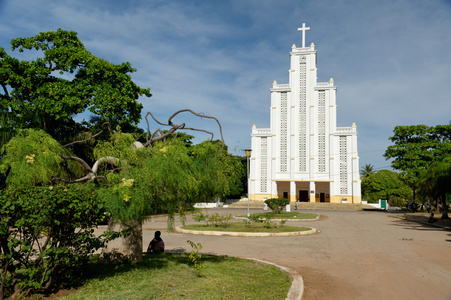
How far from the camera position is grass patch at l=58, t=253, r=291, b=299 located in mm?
5637

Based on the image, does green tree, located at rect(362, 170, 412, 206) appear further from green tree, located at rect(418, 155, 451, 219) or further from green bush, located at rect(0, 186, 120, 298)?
green bush, located at rect(0, 186, 120, 298)

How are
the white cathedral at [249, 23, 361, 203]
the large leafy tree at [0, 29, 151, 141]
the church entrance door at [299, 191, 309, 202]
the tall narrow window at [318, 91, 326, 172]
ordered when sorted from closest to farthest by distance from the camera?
the large leafy tree at [0, 29, 151, 141] → the white cathedral at [249, 23, 361, 203] → the tall narrow window at [318, 91, 326, 172] → the church entrance door at [299, 191, 309, 202]

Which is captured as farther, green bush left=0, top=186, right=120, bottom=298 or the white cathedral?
the white cathedral

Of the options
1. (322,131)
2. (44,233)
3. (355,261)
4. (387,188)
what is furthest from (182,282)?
(387,188)

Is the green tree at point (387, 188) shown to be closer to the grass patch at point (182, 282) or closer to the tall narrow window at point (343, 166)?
the tall narrow window at point (343, 166)

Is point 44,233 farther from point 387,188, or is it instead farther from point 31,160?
point 387,188

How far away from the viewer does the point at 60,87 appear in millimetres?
19797

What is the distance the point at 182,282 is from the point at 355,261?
17.4 ft

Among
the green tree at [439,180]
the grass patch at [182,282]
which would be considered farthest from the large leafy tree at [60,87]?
the green tree at [439,180]

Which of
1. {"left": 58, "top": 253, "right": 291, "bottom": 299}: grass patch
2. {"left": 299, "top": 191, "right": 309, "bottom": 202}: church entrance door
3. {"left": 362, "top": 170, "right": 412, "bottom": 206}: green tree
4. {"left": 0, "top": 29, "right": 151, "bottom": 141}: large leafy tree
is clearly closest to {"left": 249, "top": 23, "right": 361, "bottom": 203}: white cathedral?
{"left": 299, "top": 191, "right": 309, "bottom": 202}: church entrance door

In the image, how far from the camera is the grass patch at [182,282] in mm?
5637

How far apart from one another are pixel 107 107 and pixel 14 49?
22.4 ft

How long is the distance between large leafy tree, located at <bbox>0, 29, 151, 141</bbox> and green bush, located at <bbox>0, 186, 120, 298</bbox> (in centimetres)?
1559

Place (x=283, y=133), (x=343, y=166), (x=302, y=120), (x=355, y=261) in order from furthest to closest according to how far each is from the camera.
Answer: (x=283, y=133)
(x=302, y=120)
(x=343, y=166)
(x=355, y=261)
